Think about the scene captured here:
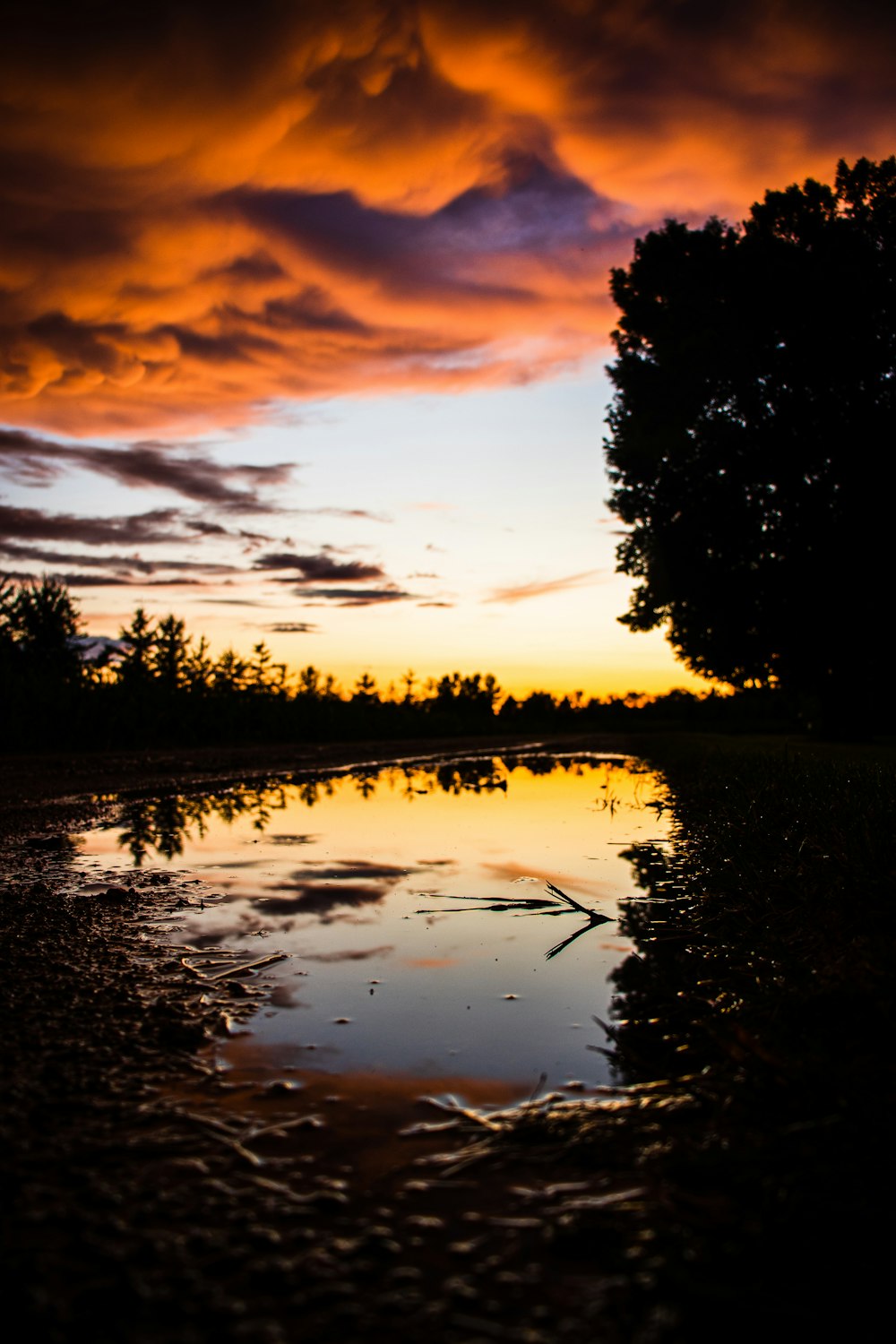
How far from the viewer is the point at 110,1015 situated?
323 cm

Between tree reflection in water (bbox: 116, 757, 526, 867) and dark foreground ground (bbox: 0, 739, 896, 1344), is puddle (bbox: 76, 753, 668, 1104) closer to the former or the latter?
tree reflection in water (bbox: 116, 757, 526, 867)

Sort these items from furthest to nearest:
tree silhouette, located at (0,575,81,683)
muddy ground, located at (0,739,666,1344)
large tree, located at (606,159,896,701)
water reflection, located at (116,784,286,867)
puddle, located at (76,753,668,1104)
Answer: tree silhouette, located at (0,575,81,683) < large tree, located at (606,159,896,701) < water reflection, located at (116,784,286,867) < puddle, located at (76,753,668,1104) < muddy ground, located at (0,739,666,1344)

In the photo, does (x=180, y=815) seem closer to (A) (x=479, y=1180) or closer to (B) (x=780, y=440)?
(A) (x=479, y=1180)

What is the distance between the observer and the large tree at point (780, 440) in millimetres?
19078

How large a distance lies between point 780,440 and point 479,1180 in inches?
807

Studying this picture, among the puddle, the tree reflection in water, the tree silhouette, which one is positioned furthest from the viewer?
the tree silhouette

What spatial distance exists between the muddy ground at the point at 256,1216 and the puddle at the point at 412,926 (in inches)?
13.0

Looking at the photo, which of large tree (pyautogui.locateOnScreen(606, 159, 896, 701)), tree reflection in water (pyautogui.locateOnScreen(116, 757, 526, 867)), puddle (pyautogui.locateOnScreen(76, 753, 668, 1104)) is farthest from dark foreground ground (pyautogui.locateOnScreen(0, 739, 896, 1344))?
large tree (pyautogui.locateOnScreen(606, 159, 896, 701))

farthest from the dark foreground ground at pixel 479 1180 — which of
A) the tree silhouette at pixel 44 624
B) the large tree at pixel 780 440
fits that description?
the tree silhouette at pixel 44 624

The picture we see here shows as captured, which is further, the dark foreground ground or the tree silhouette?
the tree silhouette

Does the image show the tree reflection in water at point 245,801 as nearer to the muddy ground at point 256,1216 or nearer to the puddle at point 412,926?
the puddle at point 412,926

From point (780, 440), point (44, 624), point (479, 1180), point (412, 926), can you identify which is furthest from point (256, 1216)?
point (44, 624)

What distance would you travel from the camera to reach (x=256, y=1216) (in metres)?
1.94

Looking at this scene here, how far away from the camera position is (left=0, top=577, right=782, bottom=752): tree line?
2116 cm
